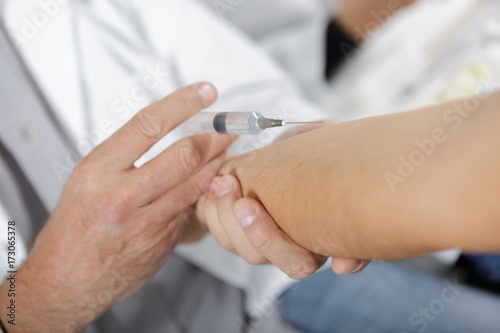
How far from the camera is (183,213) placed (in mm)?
631

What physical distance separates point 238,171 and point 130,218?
16 cm

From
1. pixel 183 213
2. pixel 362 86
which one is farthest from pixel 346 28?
pixel 183 213

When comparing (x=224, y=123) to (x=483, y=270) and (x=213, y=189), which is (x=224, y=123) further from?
(x=483, y=270)

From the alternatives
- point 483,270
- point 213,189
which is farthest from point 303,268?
point 483,270

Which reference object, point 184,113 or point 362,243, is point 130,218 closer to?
point 184,113

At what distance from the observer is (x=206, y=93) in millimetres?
581

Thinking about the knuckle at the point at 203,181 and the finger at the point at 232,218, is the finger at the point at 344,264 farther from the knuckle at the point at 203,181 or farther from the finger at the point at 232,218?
the knuckle at the point at 203,181

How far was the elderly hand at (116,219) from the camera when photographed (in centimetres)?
55

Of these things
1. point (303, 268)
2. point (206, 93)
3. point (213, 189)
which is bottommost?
point (303, 268)

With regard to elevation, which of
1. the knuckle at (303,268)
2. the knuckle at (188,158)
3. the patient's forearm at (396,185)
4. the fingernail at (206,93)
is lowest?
the knuckle at (303,268)

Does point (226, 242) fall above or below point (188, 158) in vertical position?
below

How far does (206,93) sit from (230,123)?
0.07 m

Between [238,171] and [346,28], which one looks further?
[346,28]

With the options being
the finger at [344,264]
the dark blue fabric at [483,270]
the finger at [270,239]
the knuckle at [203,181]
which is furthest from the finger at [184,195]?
the dark blue fabric at [483,270]
